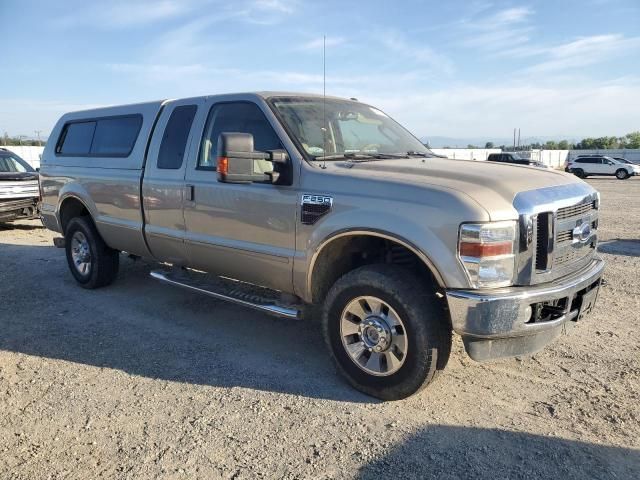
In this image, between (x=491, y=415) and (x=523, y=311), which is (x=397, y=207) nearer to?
(x=523, y=311)

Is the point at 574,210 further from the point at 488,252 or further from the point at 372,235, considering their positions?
the point at 372,235

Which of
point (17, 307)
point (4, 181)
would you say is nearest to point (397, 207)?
point (17, 307)

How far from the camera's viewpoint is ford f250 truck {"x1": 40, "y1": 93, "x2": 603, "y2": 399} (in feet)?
10.4

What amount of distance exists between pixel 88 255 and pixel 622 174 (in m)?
36.6

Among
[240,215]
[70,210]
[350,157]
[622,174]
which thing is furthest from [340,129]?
[622,174]

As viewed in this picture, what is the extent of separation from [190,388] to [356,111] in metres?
2.87

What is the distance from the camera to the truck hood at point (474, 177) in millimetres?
3180

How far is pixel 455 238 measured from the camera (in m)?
3.13

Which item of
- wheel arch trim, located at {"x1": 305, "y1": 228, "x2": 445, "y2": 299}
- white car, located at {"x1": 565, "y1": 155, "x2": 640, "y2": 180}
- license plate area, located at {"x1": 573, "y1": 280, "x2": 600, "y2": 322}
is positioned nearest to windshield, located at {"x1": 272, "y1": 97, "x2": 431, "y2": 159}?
wheel arch trim, located at {"x1": 305, "y1": 228, "x2": 445, "y2": 299}

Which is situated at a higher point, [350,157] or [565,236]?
[350,157]

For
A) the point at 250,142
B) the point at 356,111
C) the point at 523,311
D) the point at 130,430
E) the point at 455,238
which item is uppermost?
the point at 356,111

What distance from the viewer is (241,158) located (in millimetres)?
3703

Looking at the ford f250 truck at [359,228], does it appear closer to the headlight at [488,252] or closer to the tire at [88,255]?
the headlight at [488,252]

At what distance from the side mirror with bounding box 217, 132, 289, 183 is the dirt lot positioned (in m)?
1.51
